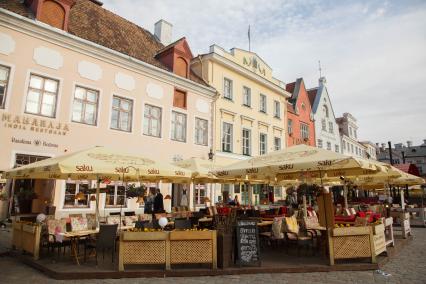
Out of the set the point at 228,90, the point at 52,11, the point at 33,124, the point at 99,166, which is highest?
the point at 52,11

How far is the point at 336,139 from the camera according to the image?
38250mm

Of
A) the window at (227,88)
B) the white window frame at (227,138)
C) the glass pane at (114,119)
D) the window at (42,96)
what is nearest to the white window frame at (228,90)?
the window at (227,88)

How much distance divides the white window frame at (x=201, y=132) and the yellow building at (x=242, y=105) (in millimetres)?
632

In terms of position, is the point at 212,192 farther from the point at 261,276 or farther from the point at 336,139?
the point at 336,139

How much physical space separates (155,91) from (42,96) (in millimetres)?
5875

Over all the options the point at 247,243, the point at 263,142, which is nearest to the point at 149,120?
the point at 247,243

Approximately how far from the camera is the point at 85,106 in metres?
14.5

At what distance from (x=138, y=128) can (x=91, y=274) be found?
10.4m

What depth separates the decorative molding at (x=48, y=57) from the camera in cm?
1309

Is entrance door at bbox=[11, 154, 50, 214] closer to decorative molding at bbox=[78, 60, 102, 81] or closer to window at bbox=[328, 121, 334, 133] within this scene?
decorative molding at bbox=[78, 60, 102, 81]

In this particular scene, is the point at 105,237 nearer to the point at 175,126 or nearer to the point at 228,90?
the point at 175,126

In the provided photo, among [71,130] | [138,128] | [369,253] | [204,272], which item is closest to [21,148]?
[71,130]

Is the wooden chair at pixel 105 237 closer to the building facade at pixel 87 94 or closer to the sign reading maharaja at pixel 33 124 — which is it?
the building facade at pixel 87 94

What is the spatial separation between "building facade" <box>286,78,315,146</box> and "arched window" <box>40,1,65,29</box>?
67.0 ft
